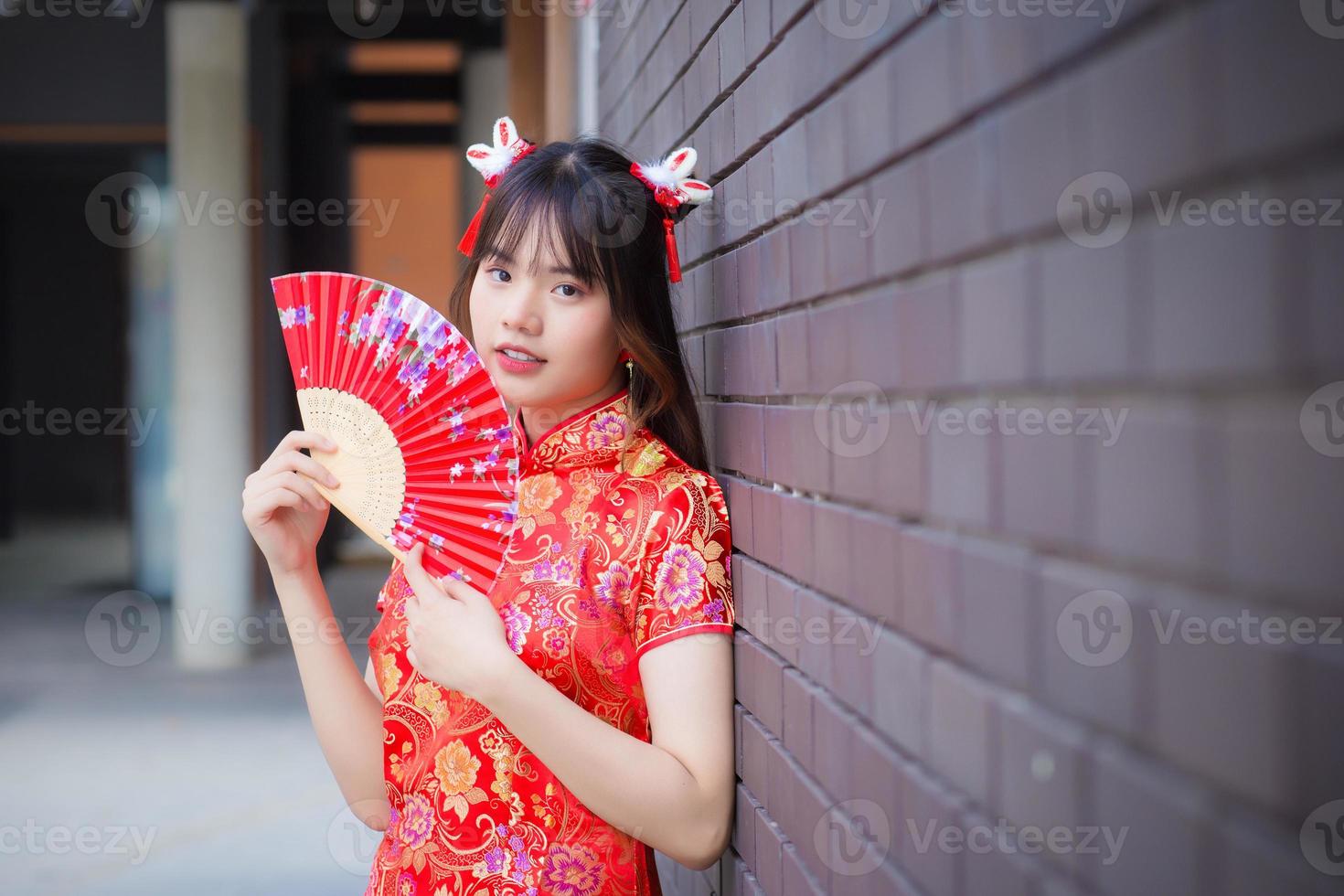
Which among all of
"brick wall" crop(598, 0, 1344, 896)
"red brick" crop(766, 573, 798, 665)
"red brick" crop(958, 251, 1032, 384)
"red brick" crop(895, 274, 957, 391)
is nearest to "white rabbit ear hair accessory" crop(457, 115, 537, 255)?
"brick wall" crop(598, 0, 1344, 896)

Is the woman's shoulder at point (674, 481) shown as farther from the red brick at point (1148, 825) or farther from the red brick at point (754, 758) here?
the red brick at point (1148, 825)

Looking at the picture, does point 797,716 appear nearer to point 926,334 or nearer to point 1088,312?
point 926,334

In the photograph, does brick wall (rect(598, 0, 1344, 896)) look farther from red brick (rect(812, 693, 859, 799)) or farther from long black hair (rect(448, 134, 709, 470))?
long black hair (rect(448, 134, 709, 470))

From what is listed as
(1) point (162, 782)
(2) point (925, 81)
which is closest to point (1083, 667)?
(2) point (925, 81)

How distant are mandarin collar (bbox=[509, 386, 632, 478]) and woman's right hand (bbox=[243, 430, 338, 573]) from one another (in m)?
0.26

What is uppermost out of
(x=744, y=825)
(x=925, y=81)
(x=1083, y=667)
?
(x=925, y=81)

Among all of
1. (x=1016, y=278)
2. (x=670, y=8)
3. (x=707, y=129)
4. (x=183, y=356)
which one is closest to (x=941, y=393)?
(x=1016, y=278)

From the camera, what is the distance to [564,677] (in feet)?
4.40

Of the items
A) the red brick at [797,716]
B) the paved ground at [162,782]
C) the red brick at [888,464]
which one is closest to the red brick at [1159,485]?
the red brick at [888,464]

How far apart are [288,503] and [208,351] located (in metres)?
4.65

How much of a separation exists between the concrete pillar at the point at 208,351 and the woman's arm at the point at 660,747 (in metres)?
4.83

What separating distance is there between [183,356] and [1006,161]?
18.6 ft

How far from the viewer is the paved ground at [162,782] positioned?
322 centimetres

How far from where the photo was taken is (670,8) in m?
1.77
